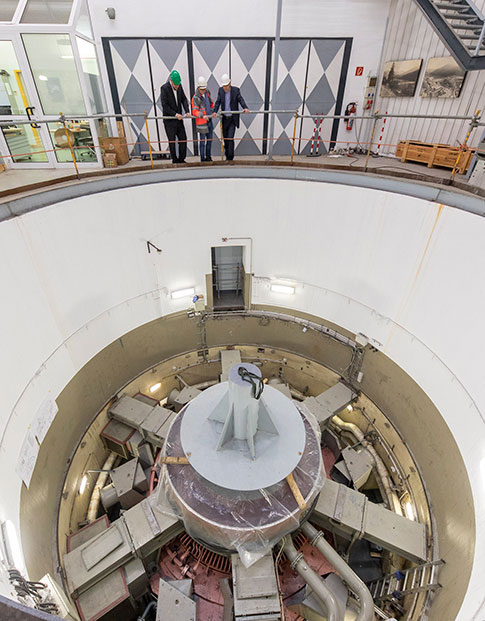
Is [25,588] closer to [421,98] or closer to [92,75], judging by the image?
[92,75]

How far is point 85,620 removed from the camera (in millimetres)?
5332

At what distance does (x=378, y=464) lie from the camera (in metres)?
8.18

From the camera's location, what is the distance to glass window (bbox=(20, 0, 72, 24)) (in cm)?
695

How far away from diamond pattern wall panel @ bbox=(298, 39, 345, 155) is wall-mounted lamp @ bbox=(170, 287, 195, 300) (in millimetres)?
5562

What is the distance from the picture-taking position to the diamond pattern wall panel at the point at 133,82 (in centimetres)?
891

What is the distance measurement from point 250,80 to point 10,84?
20.1 feet

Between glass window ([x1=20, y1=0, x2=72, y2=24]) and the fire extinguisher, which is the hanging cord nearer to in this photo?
glass window ([x1=20, y1=0, x2=72, y2=24])

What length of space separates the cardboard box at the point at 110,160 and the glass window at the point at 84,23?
2.69m

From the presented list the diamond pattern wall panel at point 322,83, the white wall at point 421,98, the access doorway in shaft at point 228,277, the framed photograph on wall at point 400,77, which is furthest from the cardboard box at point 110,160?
the framed photograph on wall at point 400,77

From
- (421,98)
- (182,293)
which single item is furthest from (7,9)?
(421,98)

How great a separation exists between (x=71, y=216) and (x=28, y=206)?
73cm

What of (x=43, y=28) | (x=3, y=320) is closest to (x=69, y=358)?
(x=3, y=320)

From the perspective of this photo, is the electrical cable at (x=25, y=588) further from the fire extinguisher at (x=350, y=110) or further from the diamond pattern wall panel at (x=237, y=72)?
the fire extinguisher at (x=350, y=110)

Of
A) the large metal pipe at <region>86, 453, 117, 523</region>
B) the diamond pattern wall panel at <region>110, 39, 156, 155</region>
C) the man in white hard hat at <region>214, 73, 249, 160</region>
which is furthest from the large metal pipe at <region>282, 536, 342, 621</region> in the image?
the diamond pattern wall panel at <region>110, 39, 156, 155</region>
